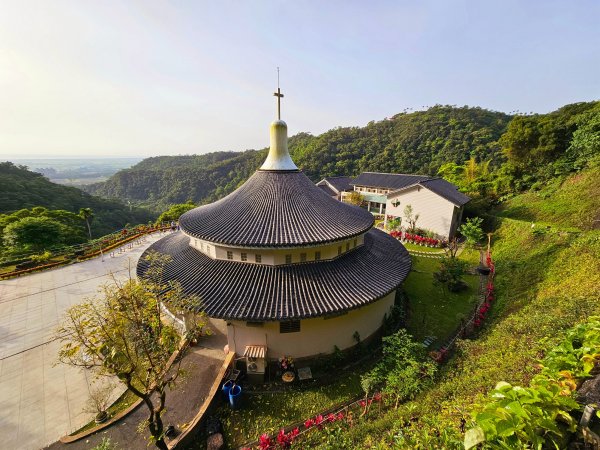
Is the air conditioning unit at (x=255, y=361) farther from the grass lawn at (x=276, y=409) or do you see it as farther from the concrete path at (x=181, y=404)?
the concrete path at (x=181, y=404)

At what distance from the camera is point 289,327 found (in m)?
12.3

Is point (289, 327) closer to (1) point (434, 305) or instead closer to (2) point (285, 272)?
(2) point (285, 272)

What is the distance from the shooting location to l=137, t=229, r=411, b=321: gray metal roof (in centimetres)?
1123

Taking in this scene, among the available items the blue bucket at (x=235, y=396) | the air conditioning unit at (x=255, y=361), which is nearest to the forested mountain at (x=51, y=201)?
the air conditioning unit at (x=255, y=361)

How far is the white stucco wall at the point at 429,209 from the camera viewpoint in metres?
31.5

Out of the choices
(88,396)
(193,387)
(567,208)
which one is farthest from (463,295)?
(88,396)

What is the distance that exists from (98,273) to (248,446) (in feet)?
74.6

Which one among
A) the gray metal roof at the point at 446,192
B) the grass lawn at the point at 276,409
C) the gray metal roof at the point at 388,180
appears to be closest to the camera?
the grass lawn at the point at 276,409

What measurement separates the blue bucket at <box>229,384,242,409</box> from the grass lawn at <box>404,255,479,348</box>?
10.2 meters

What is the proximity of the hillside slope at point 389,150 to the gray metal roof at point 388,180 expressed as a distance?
30.8m

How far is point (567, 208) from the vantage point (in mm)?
26422

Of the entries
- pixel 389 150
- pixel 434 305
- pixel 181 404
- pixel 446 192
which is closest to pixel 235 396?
pixel 181 404

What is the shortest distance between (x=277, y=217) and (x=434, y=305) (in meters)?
13.0

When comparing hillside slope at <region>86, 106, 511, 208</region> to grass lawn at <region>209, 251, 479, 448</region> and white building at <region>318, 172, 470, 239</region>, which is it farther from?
grass lawn at <region>209, 251, 479, 448</region>
